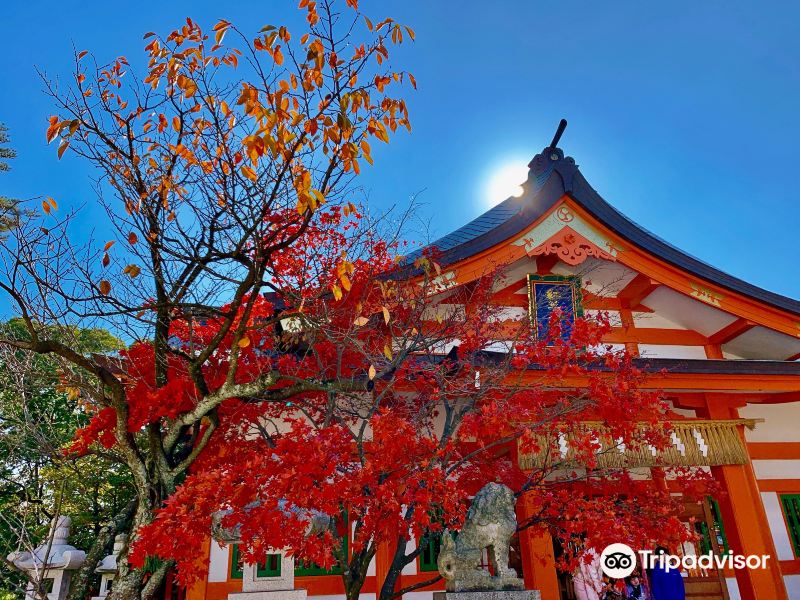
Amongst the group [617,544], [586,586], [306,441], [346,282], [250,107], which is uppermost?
[250,107]

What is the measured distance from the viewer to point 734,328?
10922mm

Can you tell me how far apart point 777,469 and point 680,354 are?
2881 millimetres

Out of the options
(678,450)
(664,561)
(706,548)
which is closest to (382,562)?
(664,561)

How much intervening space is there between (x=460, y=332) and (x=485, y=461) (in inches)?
83.9

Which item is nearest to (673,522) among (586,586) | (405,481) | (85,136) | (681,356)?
(586,586)

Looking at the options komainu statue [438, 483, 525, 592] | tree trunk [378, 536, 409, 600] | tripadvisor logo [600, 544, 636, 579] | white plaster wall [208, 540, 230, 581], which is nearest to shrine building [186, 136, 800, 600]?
white plaster wall [208, 540, 230, 581]

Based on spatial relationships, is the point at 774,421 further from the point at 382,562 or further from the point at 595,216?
the point at 382,562

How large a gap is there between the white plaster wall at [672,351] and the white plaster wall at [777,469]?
237 centimetres

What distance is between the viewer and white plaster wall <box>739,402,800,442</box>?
11117mm

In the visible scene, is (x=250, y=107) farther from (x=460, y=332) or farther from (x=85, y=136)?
(x=460, y=332)

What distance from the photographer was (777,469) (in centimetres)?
1084

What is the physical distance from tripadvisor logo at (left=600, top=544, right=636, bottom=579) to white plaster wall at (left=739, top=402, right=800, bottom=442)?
496 cm

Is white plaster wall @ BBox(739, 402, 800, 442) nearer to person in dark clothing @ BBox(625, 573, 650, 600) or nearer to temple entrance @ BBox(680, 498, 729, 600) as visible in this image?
temple entrance @ BBox(680, 498, 729, 600)

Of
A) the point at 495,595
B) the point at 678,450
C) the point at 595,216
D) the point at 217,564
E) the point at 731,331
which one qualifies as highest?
the point at 595,216
